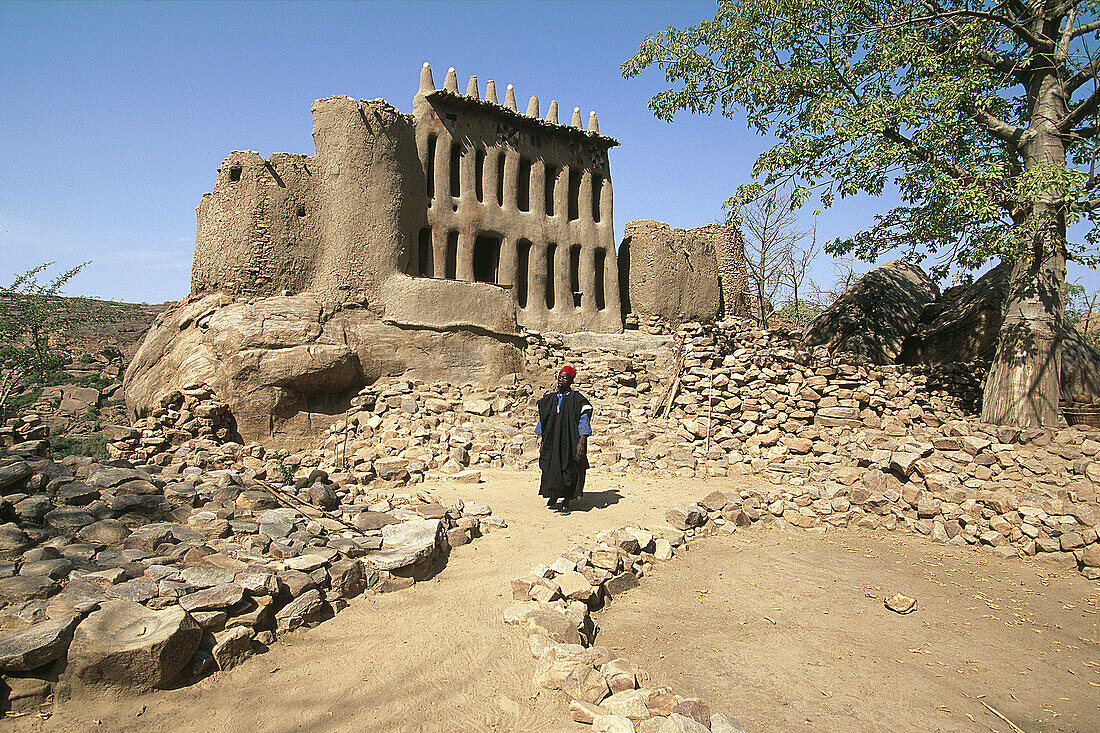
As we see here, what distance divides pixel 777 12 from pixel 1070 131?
4.60m

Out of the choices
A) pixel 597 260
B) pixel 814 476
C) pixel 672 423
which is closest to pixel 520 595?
pixel 814 476

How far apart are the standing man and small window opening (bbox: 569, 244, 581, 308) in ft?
35.9

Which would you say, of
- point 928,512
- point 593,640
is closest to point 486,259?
point 928,512

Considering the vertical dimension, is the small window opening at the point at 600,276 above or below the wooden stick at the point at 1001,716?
above

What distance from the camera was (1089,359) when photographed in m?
11.1

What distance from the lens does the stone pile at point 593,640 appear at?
2.97 metres

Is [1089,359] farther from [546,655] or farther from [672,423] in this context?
[546,655]

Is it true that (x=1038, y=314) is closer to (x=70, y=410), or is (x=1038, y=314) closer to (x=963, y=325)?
(x=963, y=325)

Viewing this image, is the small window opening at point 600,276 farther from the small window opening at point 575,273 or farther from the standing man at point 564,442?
the standing man at point 564,442

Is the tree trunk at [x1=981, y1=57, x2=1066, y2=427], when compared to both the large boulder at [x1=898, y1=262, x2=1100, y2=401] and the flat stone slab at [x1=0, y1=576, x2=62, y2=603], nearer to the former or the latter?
the large boulder at [x1=898, y1=262, x2=1100, y2=401]

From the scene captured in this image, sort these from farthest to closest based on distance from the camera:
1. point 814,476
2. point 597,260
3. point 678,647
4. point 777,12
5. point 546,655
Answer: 1. point 597,260
2. point 777,12
3. point 814,476
4. point 678,647
5. point 546,655

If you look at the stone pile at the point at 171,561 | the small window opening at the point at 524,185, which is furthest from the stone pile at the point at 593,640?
the small window opening at the point at 524,185

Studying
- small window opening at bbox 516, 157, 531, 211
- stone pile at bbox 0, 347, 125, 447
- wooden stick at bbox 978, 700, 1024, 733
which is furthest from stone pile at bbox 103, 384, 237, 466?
small window opening at bbox 516, 157, 531, 211

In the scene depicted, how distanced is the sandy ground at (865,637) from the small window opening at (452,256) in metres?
11.4
